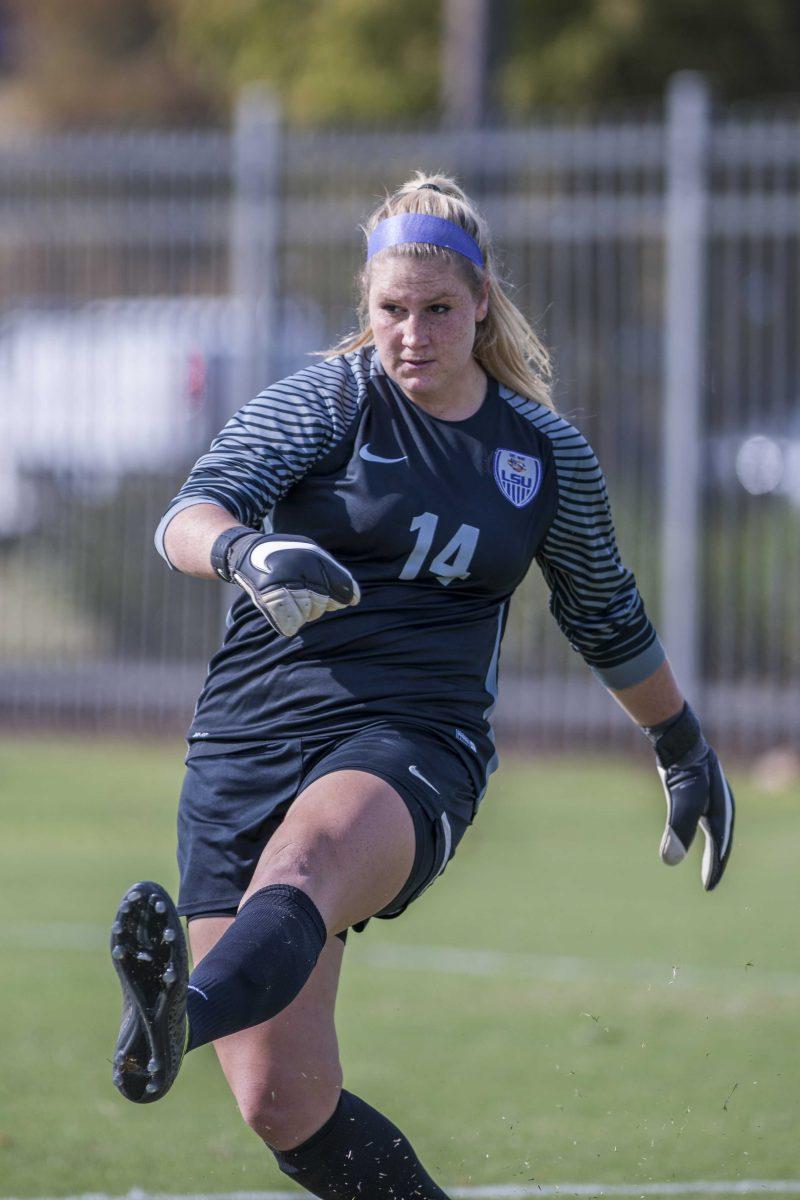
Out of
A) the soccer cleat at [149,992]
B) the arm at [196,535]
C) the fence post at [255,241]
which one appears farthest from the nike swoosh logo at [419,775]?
the fence post at [255,241]

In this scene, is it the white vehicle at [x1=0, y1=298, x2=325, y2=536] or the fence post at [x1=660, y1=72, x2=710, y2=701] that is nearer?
the fence post at [x1=660, y1=72, x2=710, y2=701]

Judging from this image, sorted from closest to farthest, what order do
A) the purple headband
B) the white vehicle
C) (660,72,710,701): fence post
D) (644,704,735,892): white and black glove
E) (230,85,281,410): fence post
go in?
the purple headband < (644,704,735,892): white and black glove < (660,72,710,701): fence post < (230,85,281,410): fence post < the white vehicle

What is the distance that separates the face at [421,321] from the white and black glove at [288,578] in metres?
0.66

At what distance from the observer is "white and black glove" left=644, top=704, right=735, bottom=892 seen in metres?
4.57

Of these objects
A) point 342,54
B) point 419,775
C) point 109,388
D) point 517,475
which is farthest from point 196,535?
point 342,54

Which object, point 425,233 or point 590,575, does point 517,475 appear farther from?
point 425,233

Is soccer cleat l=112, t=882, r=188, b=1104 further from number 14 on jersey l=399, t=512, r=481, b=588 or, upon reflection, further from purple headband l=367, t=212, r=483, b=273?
purple headband l=367, t=212, r=483, b=273

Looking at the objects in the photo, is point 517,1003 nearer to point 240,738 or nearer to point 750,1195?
point 750,1195

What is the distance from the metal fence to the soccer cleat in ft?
30.2

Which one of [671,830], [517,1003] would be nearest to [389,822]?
[671,830]

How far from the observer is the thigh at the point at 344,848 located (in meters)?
3.57

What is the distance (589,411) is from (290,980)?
32.0 feet

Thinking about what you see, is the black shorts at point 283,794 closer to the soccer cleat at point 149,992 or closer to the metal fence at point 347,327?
the soccer cleat at point 149,992

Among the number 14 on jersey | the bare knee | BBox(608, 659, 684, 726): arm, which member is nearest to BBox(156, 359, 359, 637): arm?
the number 14 on jersey
